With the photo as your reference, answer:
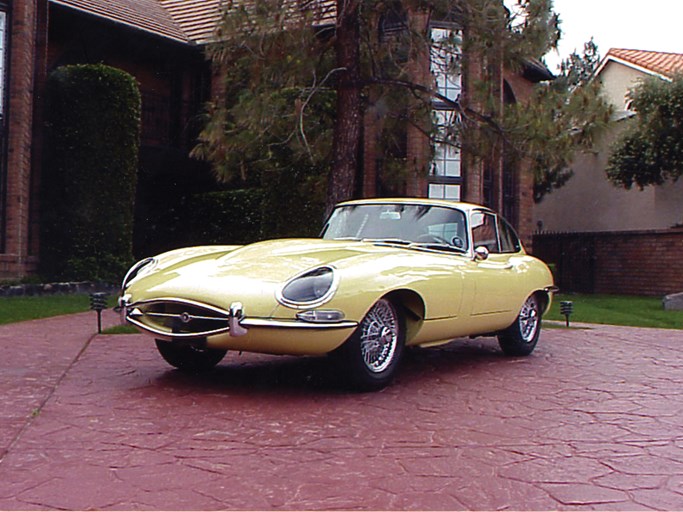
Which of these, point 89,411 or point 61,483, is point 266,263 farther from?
point 61,483

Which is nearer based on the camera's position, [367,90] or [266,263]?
[266,263]

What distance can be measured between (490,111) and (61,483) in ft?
32.2

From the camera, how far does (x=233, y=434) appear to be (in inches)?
171

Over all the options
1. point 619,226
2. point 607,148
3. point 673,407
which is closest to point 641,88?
point 607,148

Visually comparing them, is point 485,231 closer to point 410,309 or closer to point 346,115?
point 410,309

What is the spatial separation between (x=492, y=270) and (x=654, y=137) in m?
17.0

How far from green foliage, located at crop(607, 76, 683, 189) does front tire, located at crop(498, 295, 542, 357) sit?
1566 centimetres

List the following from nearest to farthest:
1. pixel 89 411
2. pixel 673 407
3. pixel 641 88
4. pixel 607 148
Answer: pixel 89 411
pixel 673 407
pixel 641 88
pixel 607 148

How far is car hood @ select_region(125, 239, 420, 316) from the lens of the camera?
5.14 m

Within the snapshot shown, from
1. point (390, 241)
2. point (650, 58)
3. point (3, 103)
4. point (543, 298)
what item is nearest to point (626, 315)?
point (543, 298)

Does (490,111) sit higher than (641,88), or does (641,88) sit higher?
(641,88)

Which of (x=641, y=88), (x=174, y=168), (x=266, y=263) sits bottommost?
(x=266, y=263)

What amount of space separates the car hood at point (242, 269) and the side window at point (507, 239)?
1694mm

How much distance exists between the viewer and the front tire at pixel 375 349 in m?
5.27
